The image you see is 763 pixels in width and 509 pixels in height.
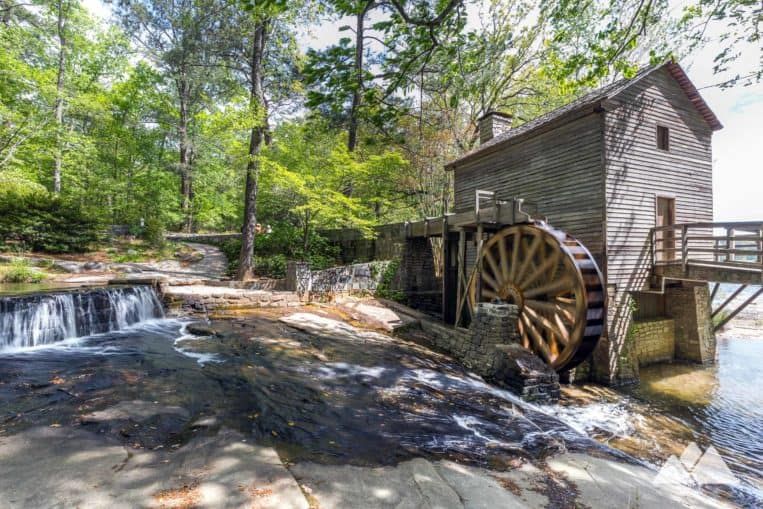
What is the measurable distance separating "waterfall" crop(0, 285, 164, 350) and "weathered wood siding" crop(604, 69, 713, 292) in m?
10.9

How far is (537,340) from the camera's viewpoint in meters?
7.55

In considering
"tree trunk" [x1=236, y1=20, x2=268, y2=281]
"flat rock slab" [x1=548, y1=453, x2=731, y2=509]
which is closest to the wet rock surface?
"flat rock slab" [x1=548, y1=453, x2=731, y2=509]

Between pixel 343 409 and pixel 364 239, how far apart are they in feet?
35.1

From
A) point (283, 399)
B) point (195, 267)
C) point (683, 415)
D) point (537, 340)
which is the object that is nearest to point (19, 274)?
point (195, 267)

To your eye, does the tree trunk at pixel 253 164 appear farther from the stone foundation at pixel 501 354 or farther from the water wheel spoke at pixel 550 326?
the water wheel spoke at pixel 550 326

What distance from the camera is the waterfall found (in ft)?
20.2

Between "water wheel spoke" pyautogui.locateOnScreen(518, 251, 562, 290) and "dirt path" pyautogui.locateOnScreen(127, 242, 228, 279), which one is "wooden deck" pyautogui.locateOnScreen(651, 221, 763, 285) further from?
"dirt path" pyautogui.locateOnScreen(127, 242, 228, 279)

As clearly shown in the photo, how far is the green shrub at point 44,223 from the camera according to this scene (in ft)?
39.8

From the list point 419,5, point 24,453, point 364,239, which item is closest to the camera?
point 24,453

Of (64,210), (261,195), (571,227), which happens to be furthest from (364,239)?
(64,210)

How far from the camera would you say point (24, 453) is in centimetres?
284

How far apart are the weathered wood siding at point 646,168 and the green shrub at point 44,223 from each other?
57.9 ft

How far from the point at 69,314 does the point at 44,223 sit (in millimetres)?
8820

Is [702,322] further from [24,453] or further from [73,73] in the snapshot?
[73,73]
